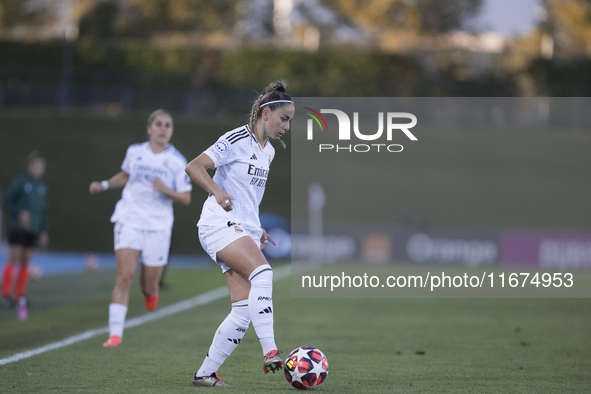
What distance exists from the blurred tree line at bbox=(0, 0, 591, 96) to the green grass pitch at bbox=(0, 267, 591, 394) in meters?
18.8

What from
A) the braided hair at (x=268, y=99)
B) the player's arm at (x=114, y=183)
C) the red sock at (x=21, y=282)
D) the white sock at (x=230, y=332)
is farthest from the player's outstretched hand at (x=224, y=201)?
the red sock at (x=21, y=282)

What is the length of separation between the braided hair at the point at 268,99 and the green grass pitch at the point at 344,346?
79.8 inches

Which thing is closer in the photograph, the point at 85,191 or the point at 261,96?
the point at 261,96

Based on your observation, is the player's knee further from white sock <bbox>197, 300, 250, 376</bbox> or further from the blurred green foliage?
the blurred green foliage

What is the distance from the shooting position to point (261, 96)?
5520 millimetres

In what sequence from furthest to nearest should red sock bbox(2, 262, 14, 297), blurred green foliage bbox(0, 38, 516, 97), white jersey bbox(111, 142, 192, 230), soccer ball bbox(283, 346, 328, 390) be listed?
blurred green foliage bbox(0, 38, 516, 97)
red sock bbox(2, 262, 14, 297)
white jersey bbox(111, 142, 192, 230)
soccer ball bbox(283, 346, 328, 390)

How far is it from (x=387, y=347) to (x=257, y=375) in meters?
2.23

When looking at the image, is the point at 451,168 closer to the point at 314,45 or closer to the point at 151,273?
the point at 314,45

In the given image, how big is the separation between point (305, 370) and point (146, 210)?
10.3 ft

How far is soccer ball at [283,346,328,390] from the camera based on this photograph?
5344 mm

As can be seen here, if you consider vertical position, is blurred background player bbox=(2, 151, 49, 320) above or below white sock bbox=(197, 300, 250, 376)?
above

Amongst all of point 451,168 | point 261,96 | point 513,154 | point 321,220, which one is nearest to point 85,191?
point 321,220

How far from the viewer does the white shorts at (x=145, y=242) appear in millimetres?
7586

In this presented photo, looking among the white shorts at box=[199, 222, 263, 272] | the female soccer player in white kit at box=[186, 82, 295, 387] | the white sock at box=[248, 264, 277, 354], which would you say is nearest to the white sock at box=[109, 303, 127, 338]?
the female soccer player in white kit at box=[186, 82, 295, 387]
